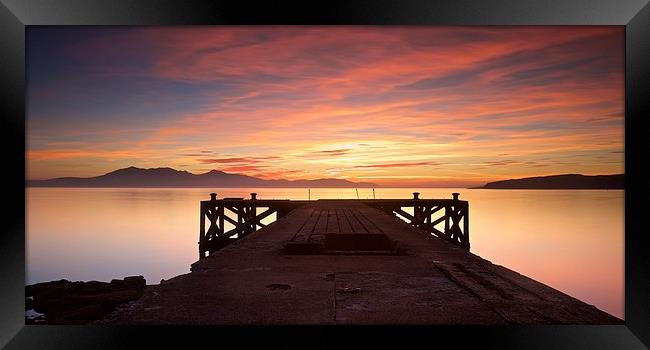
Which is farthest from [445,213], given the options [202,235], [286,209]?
[202,235]

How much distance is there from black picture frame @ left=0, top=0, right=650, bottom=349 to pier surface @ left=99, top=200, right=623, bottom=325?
25 cm

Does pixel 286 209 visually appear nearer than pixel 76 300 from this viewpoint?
No

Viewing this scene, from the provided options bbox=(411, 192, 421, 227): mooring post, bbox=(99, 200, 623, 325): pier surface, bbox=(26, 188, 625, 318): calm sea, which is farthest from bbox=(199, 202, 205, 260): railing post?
bbox=(99, 200, 623, 325): pier surface

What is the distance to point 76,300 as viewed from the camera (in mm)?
14195

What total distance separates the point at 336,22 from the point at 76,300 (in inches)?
530

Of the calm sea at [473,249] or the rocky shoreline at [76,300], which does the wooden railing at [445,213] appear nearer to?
the calm sea at [473,249]

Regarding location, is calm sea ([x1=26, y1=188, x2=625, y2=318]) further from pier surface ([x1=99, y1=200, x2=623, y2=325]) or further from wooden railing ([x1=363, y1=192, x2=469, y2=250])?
pier surface ([x1=99, y1=200, x2=623, y2=325])

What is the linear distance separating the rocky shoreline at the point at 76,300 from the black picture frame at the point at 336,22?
8.15m

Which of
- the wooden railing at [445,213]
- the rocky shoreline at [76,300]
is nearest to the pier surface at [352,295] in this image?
the rocky shoreline at [76,300]

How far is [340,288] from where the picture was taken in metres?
4.24

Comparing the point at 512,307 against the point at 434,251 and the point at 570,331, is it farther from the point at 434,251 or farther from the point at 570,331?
the point at 434,251

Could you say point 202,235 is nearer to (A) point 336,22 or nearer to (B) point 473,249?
(A) point 336,22

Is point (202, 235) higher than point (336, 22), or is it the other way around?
point (336, 22)

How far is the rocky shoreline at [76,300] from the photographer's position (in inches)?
485
